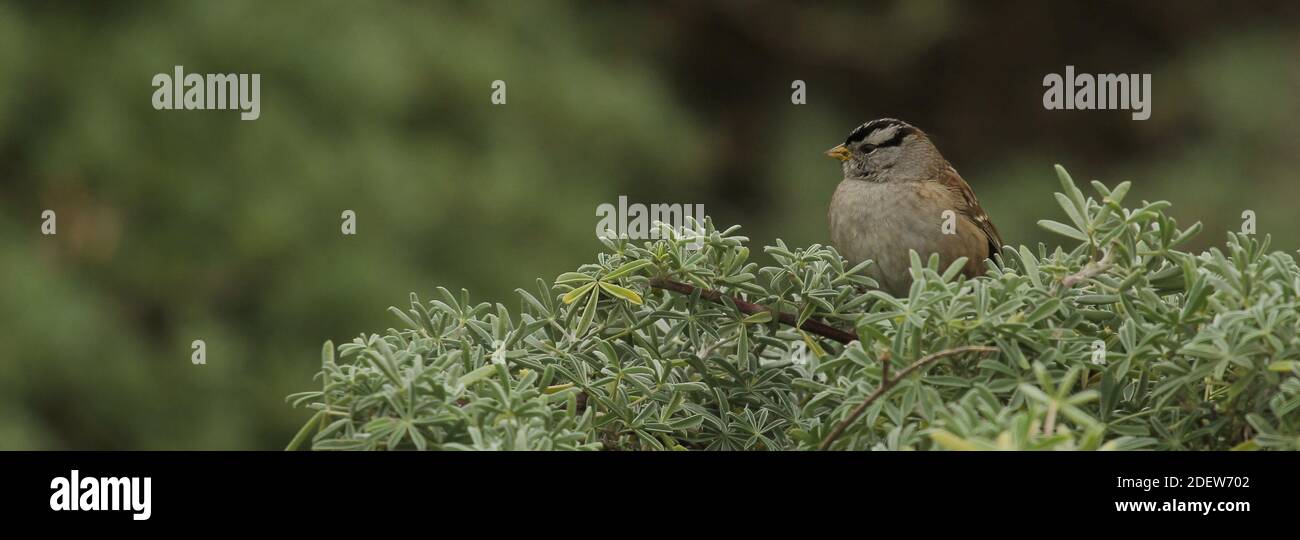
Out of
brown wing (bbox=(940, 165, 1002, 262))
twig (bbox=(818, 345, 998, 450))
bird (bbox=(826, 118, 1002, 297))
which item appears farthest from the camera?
brown wing (bbox=(940, 165, 1002, 262))

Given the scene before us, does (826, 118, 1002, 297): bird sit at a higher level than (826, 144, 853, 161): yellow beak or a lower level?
lower

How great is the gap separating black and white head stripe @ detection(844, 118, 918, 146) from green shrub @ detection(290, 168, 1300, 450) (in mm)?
1034

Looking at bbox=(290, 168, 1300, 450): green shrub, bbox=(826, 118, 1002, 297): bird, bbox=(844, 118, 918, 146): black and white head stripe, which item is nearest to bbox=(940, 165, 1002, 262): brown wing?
bbox=(826, 118, 1002, 297): bird

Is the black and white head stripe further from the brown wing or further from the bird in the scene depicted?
the brown wing

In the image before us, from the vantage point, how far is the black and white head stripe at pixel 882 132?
2057mm

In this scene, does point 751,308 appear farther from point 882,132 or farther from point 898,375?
point 882,132

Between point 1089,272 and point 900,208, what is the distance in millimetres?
1042

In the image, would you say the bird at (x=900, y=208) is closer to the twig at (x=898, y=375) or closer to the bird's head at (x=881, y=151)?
the bird's head at (x=881, y=151)

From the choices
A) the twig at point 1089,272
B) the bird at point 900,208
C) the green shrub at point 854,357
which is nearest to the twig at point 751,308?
the green shrub at point 854,357

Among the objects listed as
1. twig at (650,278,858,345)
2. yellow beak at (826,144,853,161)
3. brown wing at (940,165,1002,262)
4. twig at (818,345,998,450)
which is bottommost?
twig at (818,345,998,450)

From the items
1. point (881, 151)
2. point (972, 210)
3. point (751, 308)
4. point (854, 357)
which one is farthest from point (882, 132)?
point (854, 357)

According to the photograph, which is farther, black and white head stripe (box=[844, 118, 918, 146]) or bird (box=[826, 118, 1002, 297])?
black and white head stripe (box=[844, 118, 918, 146])

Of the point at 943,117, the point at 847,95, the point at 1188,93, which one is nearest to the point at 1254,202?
the point at 1188,93

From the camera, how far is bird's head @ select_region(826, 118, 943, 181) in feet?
6.75
